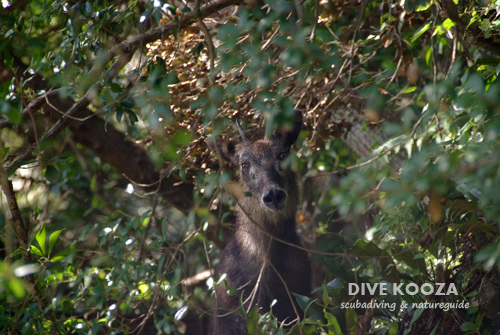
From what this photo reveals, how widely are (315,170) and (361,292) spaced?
1840mm

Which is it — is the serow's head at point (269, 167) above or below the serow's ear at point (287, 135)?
below

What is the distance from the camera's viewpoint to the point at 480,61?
3334 mm

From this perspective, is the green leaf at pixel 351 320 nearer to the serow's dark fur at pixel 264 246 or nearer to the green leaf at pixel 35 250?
the serow's dark fur at pixel 264 246

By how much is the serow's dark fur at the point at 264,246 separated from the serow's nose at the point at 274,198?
0.06 metres

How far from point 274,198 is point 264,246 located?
610mm

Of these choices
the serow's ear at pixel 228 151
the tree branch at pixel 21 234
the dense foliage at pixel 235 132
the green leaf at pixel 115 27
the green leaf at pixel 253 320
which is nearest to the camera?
the dense foliage at pixel 235 132

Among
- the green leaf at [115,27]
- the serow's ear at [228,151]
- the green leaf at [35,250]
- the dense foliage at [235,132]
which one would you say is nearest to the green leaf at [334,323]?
the dense foliage at [235,132]

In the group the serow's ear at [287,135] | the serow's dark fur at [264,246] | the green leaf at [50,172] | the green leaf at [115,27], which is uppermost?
the green leaf at [115,27]

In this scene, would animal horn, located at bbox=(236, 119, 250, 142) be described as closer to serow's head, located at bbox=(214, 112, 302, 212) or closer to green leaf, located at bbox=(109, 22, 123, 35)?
serow's head, located at bbox=(214, 112, 302, 212)

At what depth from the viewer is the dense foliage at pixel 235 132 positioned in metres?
2.68

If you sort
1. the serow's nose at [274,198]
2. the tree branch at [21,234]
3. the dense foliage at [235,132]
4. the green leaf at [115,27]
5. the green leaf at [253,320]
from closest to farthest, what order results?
1. the dense foliage at [235,132]
2. the green leaf at [115,27]
3. the green leaf at [253,320]
4. the tree branch at [21,234]
5. the serow's nose at [274,198]

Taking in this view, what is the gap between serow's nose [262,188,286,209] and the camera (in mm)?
4246

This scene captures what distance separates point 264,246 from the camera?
4656 millimetres

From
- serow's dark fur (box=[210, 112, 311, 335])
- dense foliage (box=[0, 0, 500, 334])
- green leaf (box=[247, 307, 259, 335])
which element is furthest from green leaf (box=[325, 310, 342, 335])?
serow's dark fur (box=[210, 112, 311, 335])
